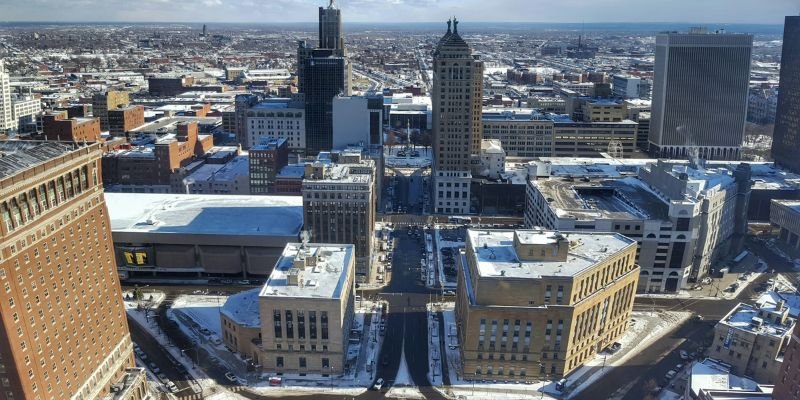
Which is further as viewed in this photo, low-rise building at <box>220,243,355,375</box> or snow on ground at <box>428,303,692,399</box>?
low-rise building at <box>220,243,355,375</box>

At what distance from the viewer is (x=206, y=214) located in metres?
151

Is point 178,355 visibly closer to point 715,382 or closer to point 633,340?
point 633,340

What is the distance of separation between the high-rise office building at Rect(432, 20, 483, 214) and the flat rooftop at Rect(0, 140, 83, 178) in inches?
4212

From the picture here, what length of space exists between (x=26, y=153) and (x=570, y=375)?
87.0 m

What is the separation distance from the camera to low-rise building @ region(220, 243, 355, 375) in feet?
325

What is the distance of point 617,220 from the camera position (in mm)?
130500

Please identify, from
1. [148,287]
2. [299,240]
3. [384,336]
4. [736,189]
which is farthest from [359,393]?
[736,189]

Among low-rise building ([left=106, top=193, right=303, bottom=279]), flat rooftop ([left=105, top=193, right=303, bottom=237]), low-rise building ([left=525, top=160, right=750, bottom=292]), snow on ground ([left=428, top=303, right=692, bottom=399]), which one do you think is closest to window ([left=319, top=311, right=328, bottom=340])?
→ snow on ground ([left=428, top=303, right=692, bottom=399])

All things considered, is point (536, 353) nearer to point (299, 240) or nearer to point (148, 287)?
point (299, 240)

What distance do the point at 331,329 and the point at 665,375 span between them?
5612 cm

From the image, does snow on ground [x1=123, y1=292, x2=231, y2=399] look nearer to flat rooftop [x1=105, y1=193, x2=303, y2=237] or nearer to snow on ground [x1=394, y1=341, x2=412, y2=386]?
flat rooftop [x1=105, y1=193, x2=303, y2=237]

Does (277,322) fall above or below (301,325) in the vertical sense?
above

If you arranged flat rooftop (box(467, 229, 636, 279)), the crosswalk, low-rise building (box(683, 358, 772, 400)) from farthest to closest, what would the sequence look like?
flat rooftop (box(467, 229, 636, 279)), the crosswalk, low-rise building (box(683, 358, 772, 400))

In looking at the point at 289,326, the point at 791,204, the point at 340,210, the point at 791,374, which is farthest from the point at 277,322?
the point at 791,204
